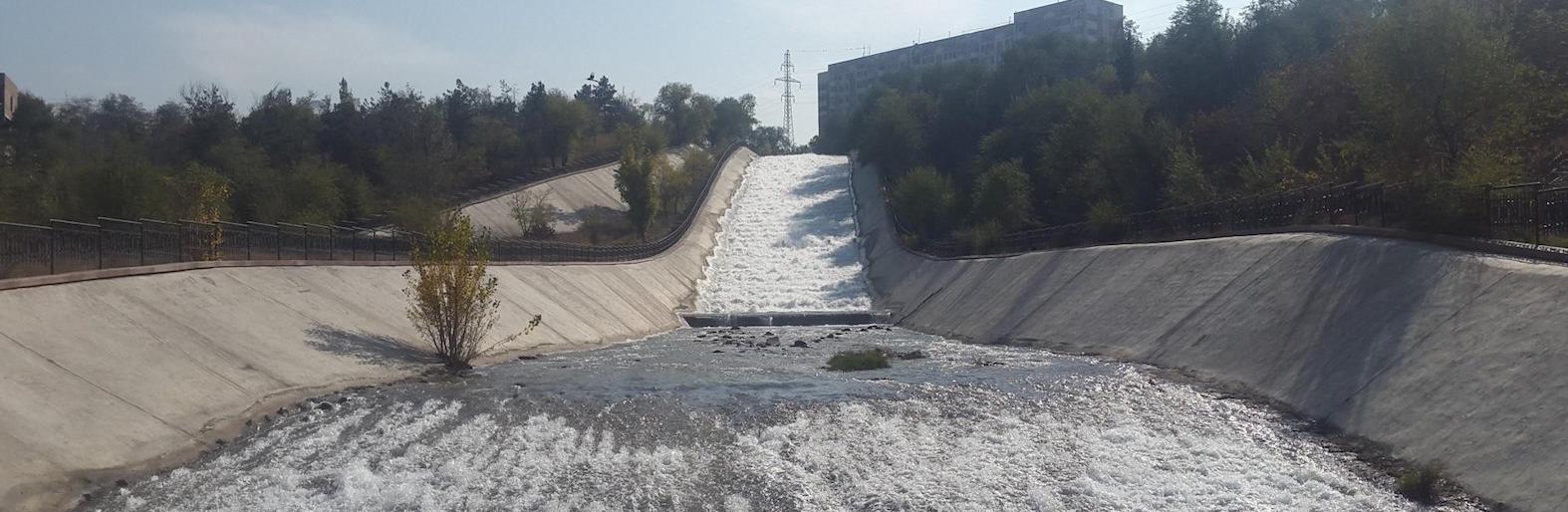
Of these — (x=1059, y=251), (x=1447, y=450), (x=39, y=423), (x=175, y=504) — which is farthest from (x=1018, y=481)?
(x=1059, y=251)

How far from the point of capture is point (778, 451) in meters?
17.7

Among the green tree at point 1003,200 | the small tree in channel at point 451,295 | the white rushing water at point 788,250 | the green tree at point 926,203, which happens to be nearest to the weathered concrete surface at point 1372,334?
the small tree in channel at point 451,295

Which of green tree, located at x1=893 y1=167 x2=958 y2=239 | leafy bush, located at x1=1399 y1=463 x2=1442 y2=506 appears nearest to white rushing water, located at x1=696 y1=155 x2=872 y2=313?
green tree, located at x1=893 y1=167 x2=958 y2=239

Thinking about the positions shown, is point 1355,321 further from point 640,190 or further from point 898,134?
point 898,134

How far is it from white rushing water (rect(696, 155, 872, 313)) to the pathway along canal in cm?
3383

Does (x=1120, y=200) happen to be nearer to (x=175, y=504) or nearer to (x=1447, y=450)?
(x=1447, y=450)

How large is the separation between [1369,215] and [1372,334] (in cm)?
729

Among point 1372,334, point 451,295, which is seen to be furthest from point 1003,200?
point 1372,334

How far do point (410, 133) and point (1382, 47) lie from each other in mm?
77094

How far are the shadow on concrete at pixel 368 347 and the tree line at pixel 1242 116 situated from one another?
76.4 feet

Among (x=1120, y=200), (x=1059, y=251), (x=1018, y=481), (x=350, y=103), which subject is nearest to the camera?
(x=1018, y=481)

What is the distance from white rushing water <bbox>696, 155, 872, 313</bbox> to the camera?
6047 centimetres

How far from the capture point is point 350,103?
99.6 meters

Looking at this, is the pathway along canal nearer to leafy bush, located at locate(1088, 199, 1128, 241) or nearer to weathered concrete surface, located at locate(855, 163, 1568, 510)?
weathered concrete surface, located at locate(855, 163, 1568, 510)
